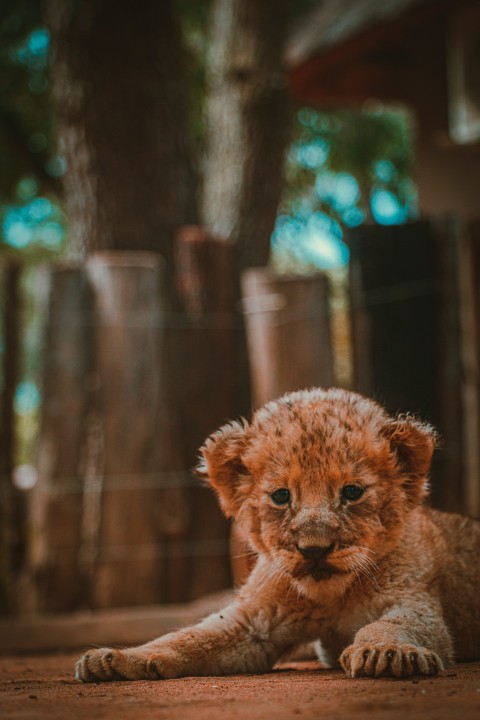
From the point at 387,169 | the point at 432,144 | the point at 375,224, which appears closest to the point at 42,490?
the point at 375,224

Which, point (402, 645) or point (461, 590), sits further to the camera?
point (461, 590)

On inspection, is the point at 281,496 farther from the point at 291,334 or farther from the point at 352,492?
the point at 291,334

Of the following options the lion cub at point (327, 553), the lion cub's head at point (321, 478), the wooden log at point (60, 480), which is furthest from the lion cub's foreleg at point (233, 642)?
the wooden log at point (60, 480)

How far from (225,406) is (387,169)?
18.0 m

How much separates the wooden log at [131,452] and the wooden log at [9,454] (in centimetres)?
66

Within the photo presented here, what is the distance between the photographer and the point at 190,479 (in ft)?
24.0

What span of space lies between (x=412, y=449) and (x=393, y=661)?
105 centimetres

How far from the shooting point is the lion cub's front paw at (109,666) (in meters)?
3.93

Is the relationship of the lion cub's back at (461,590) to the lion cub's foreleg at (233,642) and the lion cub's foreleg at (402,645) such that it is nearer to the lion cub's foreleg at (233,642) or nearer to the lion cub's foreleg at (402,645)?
the lion cub's foreleg at (402,645)

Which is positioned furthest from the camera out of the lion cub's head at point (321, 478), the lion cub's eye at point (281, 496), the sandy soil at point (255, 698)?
the lion cub's eye at point (281, 496)

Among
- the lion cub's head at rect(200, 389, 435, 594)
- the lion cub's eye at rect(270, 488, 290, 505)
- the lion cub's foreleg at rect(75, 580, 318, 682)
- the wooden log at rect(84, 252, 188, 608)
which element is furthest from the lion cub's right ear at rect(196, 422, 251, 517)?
the wooden log at rect(84, 252, 188, 608)

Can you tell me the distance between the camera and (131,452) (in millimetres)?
7160

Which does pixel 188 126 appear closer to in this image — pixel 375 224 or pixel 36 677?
pixel 375 224

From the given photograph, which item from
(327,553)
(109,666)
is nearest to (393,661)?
(327,553)
